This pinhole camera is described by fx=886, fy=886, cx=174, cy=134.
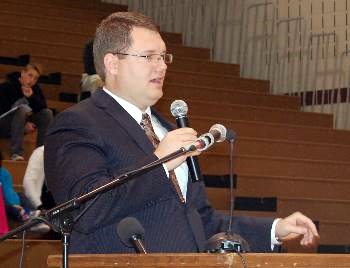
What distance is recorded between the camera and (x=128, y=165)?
2.63 metres

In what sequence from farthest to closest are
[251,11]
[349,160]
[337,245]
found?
1. [251,11]
2. [349,160]
3. [337,245]

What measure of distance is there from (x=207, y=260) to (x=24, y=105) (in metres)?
A: 5.08

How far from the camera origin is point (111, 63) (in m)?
2.84

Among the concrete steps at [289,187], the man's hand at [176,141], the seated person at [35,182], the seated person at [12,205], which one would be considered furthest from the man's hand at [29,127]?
the man's hand at [176,141]

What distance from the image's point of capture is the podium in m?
2.04

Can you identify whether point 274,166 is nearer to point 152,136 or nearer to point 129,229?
point 152,136

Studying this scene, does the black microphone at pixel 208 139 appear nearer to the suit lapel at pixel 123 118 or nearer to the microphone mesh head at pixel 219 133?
the microphone mesh head at pixel 219 133

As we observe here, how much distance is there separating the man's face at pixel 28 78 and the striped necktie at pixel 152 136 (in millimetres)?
4324

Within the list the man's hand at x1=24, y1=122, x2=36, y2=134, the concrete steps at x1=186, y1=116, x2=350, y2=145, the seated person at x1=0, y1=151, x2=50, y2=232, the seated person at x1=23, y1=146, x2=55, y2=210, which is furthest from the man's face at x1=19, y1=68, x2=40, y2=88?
the concrete steps at x1=186, y1=116, x2=350, y2=145

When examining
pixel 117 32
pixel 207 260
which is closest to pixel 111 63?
pixel 117 32

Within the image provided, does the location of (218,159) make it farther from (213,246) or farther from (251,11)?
(213,246)

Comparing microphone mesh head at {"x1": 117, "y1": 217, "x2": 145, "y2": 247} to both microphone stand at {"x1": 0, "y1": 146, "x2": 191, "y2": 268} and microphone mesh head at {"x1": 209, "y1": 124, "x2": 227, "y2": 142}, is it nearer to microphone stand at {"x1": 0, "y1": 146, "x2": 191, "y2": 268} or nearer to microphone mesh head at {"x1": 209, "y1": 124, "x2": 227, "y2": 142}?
microphone stand at {"x1": 0, "y1": 146, "x2": 191, "y2": 268}

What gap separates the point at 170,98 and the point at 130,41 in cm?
554

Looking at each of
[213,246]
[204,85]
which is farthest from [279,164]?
[213,246]
